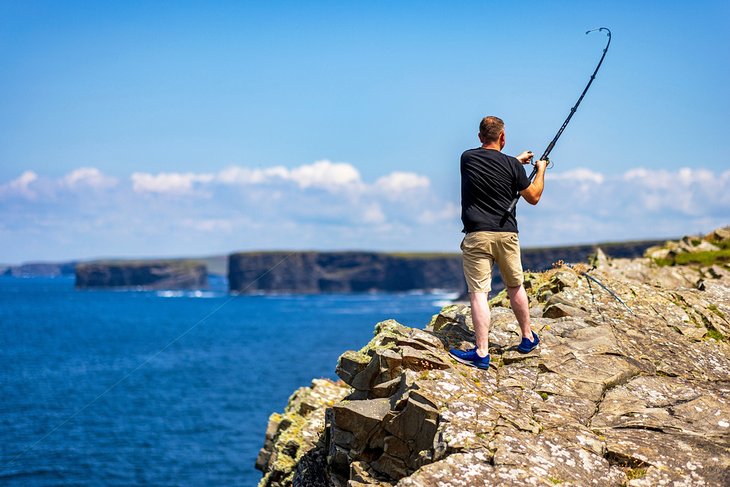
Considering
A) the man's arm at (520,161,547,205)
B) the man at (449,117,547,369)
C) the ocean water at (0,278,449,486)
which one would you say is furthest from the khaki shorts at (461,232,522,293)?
the ocean water at (0,278,449,486)

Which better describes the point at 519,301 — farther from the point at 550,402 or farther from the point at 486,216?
the point at 550,402

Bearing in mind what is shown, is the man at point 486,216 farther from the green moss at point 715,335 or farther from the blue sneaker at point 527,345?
the green moss at point 715,335

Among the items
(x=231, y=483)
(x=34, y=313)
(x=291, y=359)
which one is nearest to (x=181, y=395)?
(x=291, y=359)

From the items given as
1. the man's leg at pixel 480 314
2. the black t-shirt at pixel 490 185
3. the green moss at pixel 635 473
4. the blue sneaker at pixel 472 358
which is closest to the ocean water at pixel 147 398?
the blue sneaker at pixel 472 358

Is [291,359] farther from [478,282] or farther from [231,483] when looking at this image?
[478,282]

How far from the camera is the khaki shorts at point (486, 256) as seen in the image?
10938 mm

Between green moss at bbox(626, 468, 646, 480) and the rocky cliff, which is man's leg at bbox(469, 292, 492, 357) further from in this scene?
green moss at bbox(626, 468, 646, 480)

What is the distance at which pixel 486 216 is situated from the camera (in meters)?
11.0

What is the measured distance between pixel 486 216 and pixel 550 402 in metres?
2.93

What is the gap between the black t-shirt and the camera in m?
11.0

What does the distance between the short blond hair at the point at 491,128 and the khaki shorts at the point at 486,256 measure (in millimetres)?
1479

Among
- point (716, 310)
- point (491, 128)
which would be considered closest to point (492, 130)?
point (491, 128)

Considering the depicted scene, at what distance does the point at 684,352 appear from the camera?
43.2 feet

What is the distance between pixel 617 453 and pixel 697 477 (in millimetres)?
922
